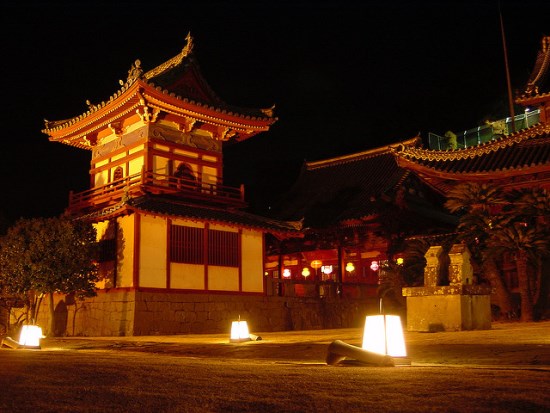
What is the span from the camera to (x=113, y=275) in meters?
22.7

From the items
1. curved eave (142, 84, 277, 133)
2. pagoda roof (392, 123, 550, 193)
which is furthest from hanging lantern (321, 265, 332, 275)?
pagoda roof (392, 123, 550, 193)

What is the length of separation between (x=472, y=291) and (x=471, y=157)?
8672mm

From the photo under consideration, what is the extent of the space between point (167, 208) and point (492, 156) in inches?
466

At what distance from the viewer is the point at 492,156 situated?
2105 centimetres

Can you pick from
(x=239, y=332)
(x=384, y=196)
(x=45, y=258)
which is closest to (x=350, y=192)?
(x=384, y=196)

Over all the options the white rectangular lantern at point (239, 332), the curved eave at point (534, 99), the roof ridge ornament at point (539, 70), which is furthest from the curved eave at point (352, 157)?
the white rectangular lantern at point (239, 332)

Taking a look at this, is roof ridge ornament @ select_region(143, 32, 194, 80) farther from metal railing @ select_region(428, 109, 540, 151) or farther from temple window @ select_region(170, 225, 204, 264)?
metal railing @ select_region(428, 109, 540, 151)

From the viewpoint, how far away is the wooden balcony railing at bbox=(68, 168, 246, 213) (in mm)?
23156

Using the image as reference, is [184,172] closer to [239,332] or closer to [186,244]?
[186,244]

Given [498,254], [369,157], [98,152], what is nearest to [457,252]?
[498,254]

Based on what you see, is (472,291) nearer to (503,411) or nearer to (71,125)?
(503,411)

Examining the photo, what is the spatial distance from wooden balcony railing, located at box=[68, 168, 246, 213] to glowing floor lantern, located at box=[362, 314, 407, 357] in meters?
16.0

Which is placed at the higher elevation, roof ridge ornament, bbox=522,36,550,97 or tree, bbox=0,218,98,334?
roof ridge ornament, bbox=522,36,550,97

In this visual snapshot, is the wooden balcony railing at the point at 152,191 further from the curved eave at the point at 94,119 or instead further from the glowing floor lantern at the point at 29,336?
the glowing floor lantern at the point at 29,336
